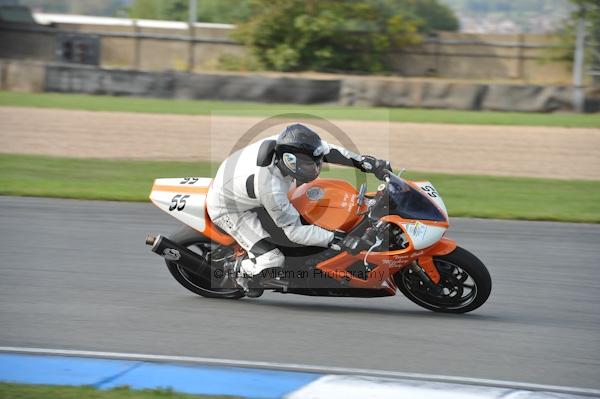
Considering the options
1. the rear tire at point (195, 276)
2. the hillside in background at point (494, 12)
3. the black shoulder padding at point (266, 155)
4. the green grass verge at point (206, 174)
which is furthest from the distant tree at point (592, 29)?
the hillside in background at point (494, 12)

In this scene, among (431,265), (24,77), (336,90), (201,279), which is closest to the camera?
(431,265)

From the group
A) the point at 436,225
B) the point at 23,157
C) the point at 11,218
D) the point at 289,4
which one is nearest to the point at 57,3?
the point at 289,4

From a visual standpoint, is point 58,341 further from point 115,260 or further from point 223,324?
point 115,260

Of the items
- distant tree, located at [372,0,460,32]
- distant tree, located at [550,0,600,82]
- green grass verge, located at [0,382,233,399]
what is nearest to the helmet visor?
green grass verge, located at [0,382,233,399]

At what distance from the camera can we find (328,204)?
6.67 meters

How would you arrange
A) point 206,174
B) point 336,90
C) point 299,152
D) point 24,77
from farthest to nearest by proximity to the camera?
point 24,77
point 336,90
point 206,174
point 299,152

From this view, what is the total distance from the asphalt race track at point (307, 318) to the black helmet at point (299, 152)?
1.16 metres

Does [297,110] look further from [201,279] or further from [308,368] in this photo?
[308,368]

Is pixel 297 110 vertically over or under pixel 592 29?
under

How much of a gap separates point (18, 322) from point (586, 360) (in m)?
4.09

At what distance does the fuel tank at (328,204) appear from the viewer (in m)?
6.62

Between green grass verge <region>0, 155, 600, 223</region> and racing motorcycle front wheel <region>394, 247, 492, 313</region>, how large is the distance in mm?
3880

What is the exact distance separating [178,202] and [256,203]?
76 cm

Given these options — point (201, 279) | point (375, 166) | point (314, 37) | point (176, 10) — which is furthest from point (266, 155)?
point (176, 10)
